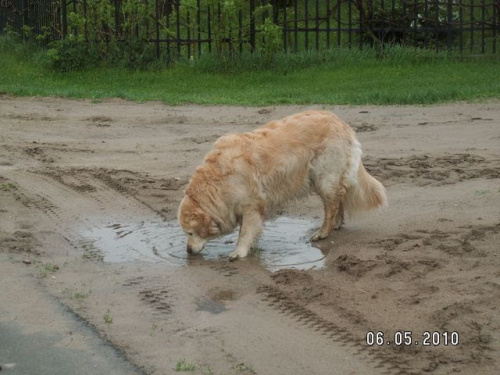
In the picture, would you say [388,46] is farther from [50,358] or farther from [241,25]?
[50,358]

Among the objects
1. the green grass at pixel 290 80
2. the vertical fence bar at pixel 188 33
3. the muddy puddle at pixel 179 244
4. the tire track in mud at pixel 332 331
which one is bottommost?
the muddy puddle at pixel 179 244

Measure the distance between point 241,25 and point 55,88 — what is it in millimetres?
3732

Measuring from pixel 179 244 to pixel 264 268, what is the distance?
1.02m

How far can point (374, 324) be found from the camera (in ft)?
20.3

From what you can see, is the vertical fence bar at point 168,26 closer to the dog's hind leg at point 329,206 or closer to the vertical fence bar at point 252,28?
the vertical fence bar at point 252,28

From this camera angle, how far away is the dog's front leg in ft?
26.8

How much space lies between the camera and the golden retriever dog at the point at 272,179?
809cm

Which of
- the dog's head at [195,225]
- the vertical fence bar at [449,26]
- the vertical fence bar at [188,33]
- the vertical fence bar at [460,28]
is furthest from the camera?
the vertical fence bar at [449,26]

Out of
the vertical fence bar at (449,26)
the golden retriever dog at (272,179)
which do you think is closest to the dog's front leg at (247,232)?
the golden retriever dog at (272,179)

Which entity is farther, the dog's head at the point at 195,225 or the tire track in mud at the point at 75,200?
the tire track in mud at the point at 75,200

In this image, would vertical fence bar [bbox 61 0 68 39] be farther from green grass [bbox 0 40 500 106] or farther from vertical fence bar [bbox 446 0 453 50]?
vertical fence bar [bbox 446 0 453 50]

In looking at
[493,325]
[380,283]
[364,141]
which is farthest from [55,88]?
[493,325]

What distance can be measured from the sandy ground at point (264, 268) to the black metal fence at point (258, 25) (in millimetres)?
5556
